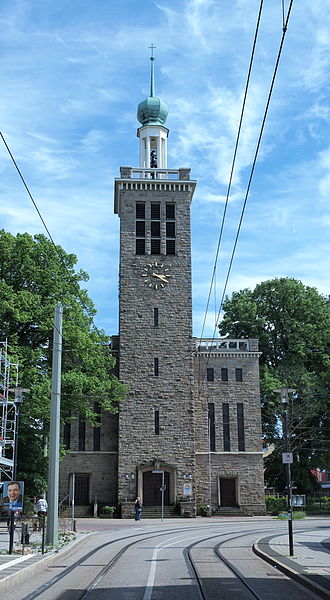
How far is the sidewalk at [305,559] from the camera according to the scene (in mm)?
12414

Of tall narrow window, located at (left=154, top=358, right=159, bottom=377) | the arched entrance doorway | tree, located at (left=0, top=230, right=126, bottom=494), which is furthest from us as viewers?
tall narrow window, located at (left=154, top=358, right=159, bottom=377)

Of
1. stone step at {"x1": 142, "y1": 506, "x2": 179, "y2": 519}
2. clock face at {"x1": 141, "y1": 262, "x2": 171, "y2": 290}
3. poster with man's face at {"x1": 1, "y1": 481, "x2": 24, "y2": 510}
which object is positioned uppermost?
clock face at {"x1": 141, "y1": 262, "x2": 171, "y2": 290}

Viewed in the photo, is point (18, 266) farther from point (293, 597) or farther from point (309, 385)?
point (293, 597)

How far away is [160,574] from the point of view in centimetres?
1412

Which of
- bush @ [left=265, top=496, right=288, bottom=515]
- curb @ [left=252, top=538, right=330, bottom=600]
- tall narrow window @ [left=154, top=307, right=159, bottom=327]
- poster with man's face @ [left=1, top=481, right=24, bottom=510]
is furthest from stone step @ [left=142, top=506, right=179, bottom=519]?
poster with man's face @ [left=1, top=481, right=24, bottom=510]

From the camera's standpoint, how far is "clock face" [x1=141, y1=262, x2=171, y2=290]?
4625 centimetres

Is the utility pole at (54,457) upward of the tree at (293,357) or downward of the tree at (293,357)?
downward

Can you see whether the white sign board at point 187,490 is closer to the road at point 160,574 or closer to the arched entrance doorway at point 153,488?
the arched entrance doorway at point 153,488

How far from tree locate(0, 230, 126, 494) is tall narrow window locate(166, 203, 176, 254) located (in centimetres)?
1098

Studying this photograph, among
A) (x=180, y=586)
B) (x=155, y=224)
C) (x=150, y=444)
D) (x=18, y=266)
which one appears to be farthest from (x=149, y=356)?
(x=180, y=586)

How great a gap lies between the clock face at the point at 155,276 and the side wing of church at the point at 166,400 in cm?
7

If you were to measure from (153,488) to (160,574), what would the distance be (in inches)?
1176

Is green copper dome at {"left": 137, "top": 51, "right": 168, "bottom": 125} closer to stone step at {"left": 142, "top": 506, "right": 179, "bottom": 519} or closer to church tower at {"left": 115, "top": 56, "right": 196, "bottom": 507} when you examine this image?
church tower at {"left": 115, "top": 56, "right": 196, "bottom": 507}

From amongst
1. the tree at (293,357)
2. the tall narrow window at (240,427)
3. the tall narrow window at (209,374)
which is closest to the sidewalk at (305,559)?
the tall narrow window at (240,427)
